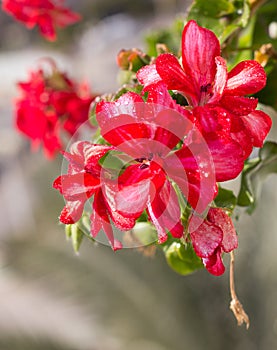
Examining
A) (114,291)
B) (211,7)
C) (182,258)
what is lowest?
(114,291)

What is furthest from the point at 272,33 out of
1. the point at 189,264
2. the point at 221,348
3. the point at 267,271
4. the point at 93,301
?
the point at 93,301

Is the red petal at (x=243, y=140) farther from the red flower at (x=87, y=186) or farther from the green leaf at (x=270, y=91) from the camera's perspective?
the green leaf at (x=270, y=91)

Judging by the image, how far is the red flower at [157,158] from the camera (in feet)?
0.69

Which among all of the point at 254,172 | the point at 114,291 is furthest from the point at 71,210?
the point at 114,291

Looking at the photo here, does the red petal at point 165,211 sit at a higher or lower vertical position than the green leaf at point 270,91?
higher

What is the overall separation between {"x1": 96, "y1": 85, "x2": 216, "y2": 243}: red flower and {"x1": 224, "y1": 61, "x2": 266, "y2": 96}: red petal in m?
0.03

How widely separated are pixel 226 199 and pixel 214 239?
0.26 feet

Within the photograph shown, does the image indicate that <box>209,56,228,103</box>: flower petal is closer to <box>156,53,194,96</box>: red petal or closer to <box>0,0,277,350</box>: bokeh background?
<box>156,53,194,96</box>: red petal

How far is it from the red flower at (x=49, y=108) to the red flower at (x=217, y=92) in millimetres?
255

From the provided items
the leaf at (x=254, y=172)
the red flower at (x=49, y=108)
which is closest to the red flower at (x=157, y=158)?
the leaf at (x=254, y=172)

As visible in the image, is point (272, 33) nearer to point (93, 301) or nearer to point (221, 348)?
point (221, 348)

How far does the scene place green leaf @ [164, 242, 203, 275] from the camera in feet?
1.00

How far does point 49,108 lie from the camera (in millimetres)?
501

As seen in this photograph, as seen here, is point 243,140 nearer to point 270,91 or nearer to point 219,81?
point 219,81
